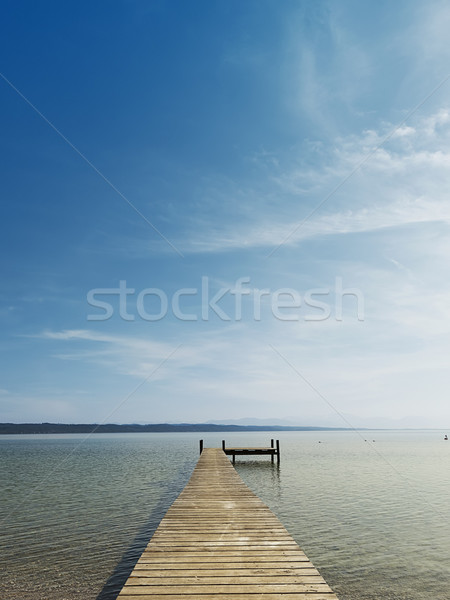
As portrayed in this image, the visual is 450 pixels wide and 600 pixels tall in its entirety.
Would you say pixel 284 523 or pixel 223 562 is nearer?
pixel 223 562

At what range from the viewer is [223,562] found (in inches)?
288

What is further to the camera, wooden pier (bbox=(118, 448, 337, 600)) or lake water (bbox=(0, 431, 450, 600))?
lake water (bbox=(0, 431, 450, 600))

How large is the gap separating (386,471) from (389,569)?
29.8m

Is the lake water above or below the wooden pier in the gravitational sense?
below

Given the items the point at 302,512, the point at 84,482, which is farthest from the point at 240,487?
the point at 84,482

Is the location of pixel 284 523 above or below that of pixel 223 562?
below

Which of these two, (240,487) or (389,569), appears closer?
(389,569)

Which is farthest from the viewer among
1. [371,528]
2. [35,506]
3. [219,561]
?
[35,506]

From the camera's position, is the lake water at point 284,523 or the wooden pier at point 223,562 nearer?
the wooden pier at point 223,562

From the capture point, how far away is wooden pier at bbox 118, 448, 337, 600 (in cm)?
603

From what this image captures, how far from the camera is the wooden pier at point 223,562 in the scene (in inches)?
237

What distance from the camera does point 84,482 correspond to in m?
30.9

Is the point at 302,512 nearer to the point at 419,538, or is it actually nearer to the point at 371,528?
the point at 371,528

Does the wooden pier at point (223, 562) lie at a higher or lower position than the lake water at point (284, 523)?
higher
